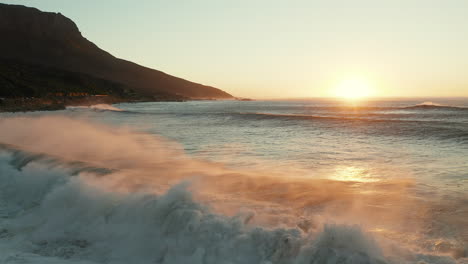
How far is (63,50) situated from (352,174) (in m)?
176

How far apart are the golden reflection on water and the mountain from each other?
139422 mm

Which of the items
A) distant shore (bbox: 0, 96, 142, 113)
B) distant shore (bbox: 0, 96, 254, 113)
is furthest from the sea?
distant shore (bbox: 0, 96, 254, 113)

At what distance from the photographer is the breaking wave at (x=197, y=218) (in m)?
4.98

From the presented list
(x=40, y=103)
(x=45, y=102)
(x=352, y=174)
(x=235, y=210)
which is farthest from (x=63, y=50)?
(x=235, y=210)

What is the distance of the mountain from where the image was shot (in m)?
152

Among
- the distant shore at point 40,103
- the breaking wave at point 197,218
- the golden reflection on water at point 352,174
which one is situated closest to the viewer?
the breaking wave at point 197,218

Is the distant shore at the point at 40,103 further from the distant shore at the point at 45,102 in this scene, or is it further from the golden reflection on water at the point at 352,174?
the golden reflection on water at the point at 352,174

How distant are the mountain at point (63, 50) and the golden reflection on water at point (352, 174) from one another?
457ft

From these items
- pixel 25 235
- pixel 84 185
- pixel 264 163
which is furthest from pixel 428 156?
pixel 25 235

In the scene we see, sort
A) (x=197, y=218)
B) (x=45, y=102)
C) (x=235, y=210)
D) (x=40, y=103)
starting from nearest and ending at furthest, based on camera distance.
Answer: (x=197, y=218), (x=235, y=210), (x=40, y=103), (x=45, y=102)

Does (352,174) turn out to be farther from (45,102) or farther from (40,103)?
(45,102)

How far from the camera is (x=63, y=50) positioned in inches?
6476

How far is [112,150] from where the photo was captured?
14266 mm

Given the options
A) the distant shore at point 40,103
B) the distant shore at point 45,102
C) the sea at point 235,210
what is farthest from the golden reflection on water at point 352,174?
the distant shore at point 40,103
